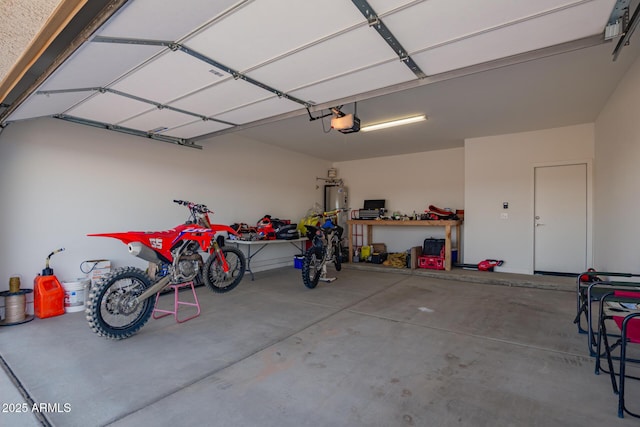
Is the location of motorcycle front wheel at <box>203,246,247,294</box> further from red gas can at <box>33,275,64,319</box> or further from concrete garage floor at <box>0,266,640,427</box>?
red gas can at <box>33,275,64,319</box>

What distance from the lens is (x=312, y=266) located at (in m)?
5.01

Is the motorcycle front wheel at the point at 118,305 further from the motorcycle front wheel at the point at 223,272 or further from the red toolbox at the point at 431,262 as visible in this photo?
the red toolbox at the point at 431,262

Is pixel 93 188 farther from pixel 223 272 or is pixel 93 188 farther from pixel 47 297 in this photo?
pixel 223 272

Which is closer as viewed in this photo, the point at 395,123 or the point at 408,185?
the point at 395,123

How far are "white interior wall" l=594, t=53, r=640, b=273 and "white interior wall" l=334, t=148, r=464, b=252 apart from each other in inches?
105

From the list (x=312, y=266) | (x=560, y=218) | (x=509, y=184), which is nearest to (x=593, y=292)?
(x=312, y=266)

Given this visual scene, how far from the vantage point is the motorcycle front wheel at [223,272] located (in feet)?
13.5

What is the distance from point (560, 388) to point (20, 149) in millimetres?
5865

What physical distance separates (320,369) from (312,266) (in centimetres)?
265

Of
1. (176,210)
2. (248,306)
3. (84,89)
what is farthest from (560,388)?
(176,210)

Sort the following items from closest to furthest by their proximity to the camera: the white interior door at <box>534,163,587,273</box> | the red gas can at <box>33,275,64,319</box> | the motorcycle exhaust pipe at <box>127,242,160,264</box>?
the motorcycle exhaust pipe at <box>127,242,160,264</box> < the red gas can at <box>33,275,64,319</box> < the white interior door at <box>534,163,587,273</box>

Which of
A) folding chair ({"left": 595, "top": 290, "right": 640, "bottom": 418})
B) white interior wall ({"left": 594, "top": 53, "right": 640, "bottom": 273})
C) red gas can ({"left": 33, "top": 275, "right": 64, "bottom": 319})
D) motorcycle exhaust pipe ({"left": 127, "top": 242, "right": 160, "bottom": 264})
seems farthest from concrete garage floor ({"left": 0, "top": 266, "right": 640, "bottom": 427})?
white interior wall ({"left": 594, "top": 53, "right": 640, "bottom": 273})

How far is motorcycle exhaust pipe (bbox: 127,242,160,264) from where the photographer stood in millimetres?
3043

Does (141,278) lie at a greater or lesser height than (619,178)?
lesser
